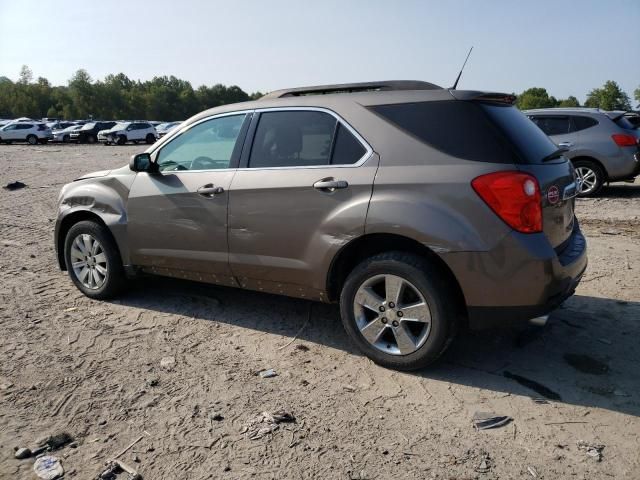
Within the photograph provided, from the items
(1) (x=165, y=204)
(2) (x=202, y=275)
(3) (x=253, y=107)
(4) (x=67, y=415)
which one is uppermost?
(3) (x=253, y=107)

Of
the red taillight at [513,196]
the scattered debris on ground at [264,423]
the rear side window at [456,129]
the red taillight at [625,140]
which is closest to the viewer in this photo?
the scattered debris on ground at [264,423]

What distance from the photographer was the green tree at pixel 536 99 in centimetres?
9844

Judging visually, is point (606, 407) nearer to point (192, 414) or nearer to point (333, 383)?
point (333, 383)

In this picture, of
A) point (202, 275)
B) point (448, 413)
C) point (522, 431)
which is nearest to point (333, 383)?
point (448, 413)

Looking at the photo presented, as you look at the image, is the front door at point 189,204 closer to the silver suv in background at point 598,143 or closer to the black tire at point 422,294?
the black tire at point 422,294

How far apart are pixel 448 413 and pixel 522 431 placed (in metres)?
0.41

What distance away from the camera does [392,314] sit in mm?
3566

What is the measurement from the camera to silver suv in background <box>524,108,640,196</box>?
1007cm

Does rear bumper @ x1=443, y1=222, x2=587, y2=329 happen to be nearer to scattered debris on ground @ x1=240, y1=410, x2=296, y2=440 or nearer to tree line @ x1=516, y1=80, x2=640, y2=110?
scattered debris on ground @ x1=240, y1=410, x2=296, y2=440

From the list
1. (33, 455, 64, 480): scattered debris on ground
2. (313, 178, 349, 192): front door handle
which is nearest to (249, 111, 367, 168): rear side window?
(313, 178, 349, 192): front door handle

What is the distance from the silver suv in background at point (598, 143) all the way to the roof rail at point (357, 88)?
7.18 meters

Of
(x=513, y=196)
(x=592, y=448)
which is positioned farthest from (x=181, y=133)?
(x=592, y=448)

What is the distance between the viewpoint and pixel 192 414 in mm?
3143

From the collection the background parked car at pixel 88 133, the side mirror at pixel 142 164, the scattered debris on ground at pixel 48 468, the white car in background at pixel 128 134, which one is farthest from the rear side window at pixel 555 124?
the background parked car at pixel 88 133
